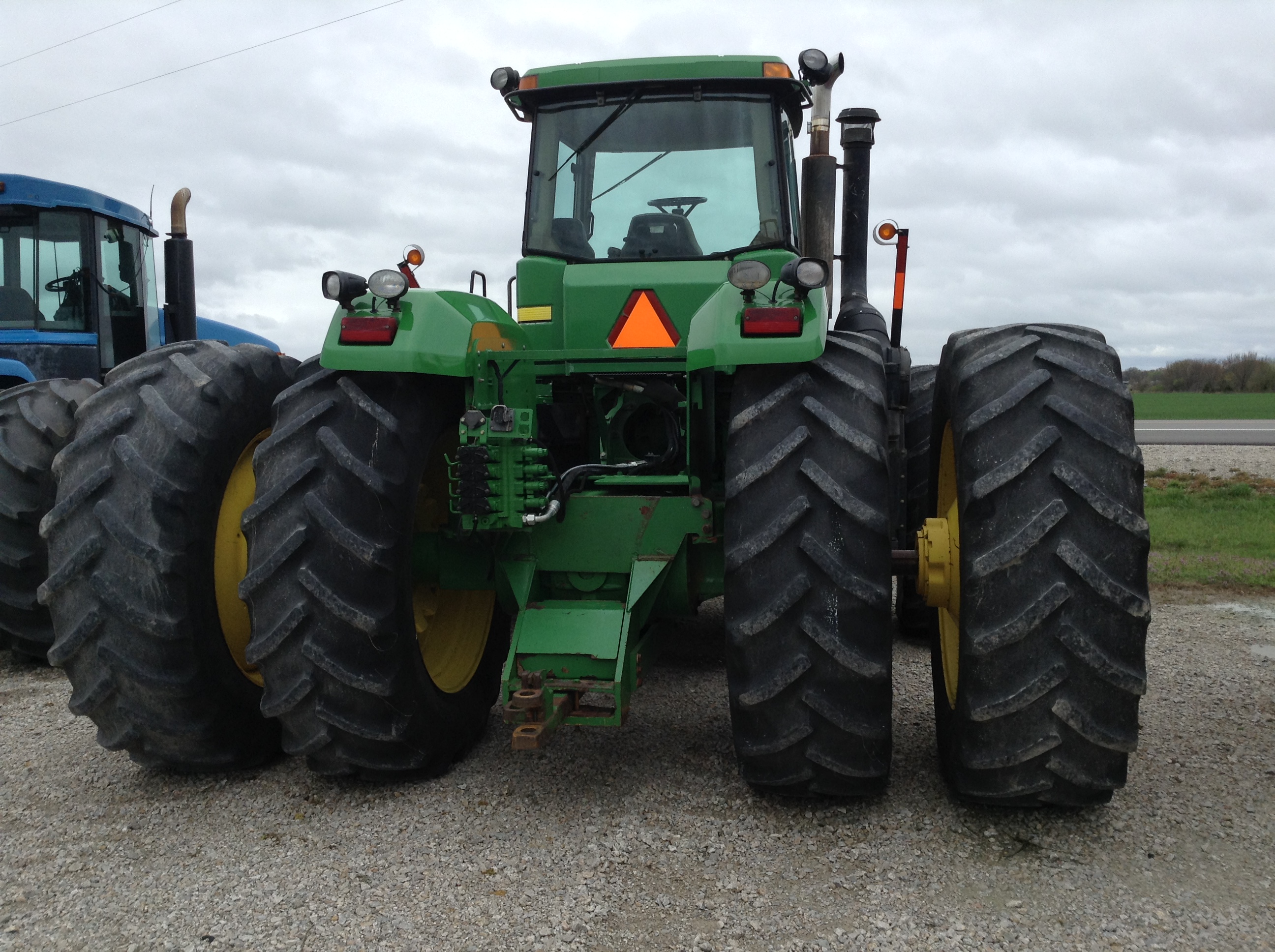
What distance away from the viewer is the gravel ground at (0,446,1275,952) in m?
2.53

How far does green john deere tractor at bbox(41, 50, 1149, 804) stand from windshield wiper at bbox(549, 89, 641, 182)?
0.35 feet

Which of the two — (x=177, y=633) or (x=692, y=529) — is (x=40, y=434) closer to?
(x=177, y=633)

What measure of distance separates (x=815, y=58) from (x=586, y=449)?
6.11ft

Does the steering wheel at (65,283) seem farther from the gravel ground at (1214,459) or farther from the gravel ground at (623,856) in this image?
the gravel ground at (1214,459)

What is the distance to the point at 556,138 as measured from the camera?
4.44 meters

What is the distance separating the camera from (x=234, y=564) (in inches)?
139

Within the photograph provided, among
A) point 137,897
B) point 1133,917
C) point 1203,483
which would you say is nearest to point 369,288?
point 137,897

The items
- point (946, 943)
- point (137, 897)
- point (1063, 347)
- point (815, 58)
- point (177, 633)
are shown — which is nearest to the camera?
point (946, 943)

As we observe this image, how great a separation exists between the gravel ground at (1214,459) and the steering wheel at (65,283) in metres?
11.1

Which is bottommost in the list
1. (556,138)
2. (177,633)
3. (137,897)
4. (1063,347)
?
(137,897)

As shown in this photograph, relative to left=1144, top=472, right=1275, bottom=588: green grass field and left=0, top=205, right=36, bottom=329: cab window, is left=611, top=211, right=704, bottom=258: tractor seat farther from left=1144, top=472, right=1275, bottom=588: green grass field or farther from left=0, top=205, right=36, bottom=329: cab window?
left=0, top=205, right=36, bottom=329: cab window

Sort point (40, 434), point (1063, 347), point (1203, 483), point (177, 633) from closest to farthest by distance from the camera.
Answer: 1. point (1063, 347)
2. point (177, 633)
3. point (40, 434)
4. point (1203, 483)

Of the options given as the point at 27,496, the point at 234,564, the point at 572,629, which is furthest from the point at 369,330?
the point at 27,496

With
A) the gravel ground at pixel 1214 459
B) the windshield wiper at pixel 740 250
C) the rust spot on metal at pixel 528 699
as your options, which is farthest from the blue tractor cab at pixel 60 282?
the gravel ground at pixel 1214 459
